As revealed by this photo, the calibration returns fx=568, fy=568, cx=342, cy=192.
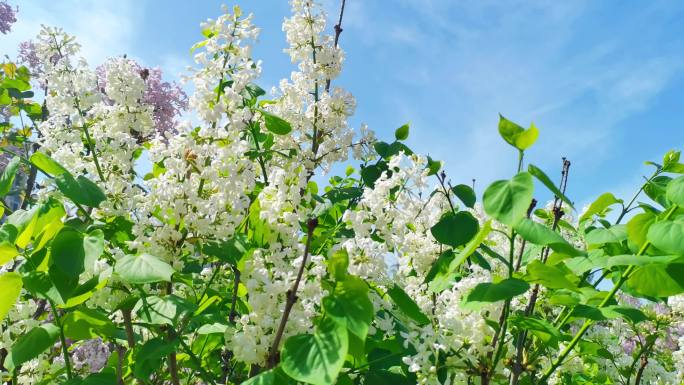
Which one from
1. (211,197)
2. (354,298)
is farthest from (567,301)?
(211,197)

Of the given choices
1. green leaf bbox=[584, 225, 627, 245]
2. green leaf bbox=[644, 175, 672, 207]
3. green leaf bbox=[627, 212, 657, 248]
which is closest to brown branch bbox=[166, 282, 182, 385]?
green leaf bbox=[584, 225, 627, 245]

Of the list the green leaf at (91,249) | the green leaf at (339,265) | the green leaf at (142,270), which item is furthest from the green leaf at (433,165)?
the green leaf at (91,249)

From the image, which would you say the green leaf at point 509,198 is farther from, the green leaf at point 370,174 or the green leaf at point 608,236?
the green leaf at point 370,174

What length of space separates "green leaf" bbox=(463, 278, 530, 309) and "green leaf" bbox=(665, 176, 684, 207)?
586mm

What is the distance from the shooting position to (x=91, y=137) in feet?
9.05

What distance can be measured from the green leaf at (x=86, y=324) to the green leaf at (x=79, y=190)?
0.39 meters

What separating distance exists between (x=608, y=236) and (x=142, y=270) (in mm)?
1634

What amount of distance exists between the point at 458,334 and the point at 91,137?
196 centimetres

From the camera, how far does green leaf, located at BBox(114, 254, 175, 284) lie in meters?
1.65

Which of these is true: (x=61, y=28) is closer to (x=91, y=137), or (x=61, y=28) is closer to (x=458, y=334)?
(x=91, y=137)

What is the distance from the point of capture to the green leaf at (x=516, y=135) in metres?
1.77

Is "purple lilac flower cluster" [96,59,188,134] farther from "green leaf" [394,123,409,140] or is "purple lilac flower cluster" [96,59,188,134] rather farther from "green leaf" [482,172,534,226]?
"green leaf" [482,172,534,226]

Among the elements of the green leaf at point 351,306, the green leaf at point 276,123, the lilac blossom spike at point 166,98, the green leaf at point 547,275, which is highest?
the lilac blossom spike at point 166,98

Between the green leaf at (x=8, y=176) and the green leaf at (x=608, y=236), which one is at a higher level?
the green leaf at (x=8, y=176)
